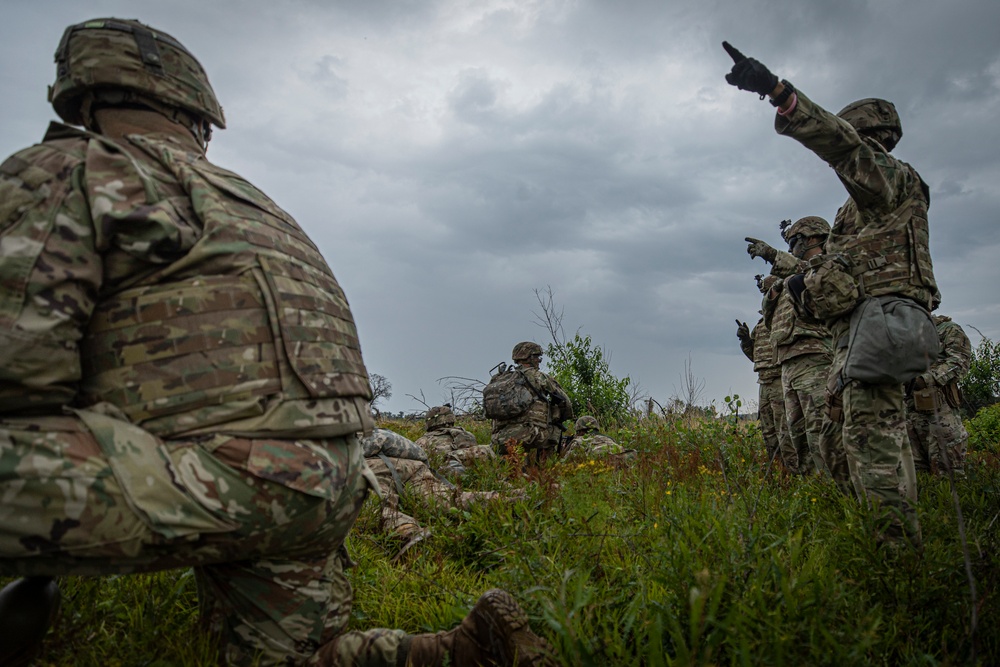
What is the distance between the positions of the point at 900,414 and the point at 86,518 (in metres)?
3.79

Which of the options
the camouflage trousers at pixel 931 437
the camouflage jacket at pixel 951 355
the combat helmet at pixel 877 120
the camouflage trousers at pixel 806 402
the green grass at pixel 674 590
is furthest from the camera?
the camouflage jacket at pixel 951 355

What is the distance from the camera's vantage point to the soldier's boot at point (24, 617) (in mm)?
1816

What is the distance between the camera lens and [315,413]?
72.9 inches

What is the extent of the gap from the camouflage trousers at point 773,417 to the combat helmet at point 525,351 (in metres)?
3.42

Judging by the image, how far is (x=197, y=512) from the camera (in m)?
1.62

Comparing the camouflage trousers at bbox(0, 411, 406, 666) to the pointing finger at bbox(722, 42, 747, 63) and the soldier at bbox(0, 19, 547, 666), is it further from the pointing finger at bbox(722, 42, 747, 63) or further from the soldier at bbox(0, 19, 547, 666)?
the pointing finger at bbox(722, 42, 747, 63)

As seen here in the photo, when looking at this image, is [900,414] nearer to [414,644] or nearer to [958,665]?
[958,665]

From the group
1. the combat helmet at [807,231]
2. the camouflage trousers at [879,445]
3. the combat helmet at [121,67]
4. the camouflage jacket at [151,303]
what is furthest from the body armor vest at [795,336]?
the combat helmet at [121,67]

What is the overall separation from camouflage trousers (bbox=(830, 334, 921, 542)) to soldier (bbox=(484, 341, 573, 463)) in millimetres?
5115

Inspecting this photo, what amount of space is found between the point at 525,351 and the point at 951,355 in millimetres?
5393

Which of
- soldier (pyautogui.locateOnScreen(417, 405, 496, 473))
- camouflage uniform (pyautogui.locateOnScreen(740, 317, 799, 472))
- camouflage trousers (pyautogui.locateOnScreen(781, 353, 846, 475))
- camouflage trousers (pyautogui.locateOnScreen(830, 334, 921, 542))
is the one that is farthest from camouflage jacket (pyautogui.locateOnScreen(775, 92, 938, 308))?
soldier (pyautogui.locateOnScreen(417, 405, 496, 473))

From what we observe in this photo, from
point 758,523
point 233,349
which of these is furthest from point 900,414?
point 233,349

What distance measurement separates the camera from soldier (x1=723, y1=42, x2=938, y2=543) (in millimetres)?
3221

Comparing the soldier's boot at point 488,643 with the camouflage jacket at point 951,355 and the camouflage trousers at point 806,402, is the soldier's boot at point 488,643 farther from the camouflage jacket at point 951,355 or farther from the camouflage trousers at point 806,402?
the camouflage jacket at point 951,355
